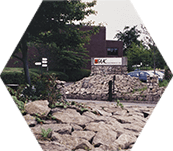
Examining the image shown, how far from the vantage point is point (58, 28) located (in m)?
3.49

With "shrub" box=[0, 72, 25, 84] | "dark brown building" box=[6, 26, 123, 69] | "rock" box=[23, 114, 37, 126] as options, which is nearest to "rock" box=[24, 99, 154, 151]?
"rock" box=[23, 114, 37, 126]

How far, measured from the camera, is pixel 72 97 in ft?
11.7

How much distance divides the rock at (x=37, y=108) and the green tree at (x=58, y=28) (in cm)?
41

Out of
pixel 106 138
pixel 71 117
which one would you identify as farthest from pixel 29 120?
pixel 106 138

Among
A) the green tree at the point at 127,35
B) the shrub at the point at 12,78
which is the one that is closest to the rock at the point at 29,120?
the shrub at the point at 12,78

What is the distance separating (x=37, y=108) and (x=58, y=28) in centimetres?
150

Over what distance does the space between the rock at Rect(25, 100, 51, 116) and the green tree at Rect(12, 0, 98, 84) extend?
0.41m

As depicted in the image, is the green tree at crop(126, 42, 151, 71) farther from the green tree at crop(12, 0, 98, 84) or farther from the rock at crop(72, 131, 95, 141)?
the rock at crop(72, 131, 95, 141)

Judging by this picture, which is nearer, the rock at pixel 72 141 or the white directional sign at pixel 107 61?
the rock at pixel 72 141

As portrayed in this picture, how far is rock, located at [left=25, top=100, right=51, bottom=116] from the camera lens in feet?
11.1

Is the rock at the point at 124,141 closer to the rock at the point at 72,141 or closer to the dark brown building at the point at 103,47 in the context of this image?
the rock at the point at 72,141

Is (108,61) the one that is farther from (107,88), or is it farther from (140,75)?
(140,75)

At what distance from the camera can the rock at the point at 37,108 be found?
3.37 meters

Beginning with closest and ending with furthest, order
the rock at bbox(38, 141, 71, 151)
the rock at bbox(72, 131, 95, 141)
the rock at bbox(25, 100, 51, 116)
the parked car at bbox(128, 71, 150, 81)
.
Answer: the rock at bbox(38, 141, 71, 151), the rock at bbox(72, 131, 95, 141), the rock at bbox(25, 100, 51, 116), the parked car at bbox(128, 71, 150, 81)
